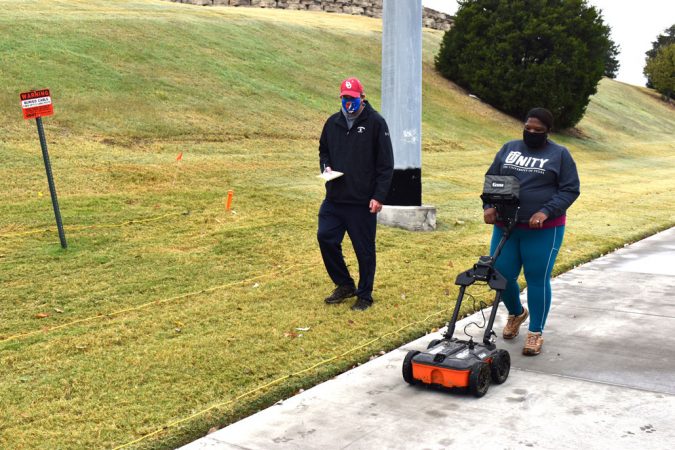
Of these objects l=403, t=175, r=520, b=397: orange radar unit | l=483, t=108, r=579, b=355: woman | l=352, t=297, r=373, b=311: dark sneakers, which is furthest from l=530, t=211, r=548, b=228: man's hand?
l=352, t=297, r=373, b=311: dark sneakers

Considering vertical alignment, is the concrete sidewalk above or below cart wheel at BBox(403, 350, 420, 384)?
below

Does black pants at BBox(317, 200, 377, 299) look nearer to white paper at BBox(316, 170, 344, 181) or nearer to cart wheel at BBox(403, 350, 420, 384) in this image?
white paper at BBox(316, 170, 344, 181)

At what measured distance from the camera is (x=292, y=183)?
1321cm

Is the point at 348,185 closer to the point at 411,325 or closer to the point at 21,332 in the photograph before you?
the point at 411,325

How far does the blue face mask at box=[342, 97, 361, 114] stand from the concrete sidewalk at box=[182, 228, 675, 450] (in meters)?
1.93

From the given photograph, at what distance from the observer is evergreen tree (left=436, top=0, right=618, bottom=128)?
106 feet

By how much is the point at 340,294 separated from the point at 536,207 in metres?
2.15

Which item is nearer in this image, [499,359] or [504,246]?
[499,359]

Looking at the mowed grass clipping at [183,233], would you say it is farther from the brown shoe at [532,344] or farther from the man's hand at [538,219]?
the man's hand at [538,219]

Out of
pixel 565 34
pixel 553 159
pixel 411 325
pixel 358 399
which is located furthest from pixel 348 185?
pixel 565 34

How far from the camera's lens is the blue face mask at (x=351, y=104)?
20.0 ft

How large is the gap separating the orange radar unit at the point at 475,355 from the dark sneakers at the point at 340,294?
1.86m

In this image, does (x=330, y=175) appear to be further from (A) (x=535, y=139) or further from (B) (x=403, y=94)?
(B) (x=403, y=94)

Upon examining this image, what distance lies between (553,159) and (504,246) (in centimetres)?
73
